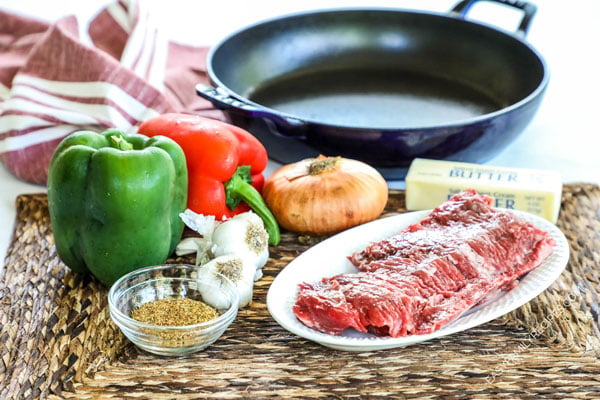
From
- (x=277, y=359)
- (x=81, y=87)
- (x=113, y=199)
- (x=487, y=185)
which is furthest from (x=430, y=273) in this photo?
(x=81, y=87)

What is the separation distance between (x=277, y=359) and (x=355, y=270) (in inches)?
12.0

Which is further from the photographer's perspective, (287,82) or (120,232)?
(287,82)

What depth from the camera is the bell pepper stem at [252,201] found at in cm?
193

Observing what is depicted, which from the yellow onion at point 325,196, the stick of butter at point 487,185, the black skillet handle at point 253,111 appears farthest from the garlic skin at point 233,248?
the stick of butter at point 487,185

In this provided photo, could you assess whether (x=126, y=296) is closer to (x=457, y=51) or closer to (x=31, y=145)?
(x=31, y=145)

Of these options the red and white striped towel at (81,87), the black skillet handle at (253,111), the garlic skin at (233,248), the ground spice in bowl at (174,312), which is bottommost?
the red and white striped towel at (81,87)

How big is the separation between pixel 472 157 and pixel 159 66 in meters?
1.00

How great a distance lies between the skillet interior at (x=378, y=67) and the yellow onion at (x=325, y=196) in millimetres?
391

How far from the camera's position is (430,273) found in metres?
1.60

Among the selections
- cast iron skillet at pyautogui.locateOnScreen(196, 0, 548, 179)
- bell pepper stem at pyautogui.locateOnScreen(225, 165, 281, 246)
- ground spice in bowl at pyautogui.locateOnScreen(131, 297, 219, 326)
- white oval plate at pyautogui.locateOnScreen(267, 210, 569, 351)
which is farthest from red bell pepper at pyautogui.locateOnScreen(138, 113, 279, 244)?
ground spice in bowl at pyautogui.locateOnScreen(131, 297, 219, 326)

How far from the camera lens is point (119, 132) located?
1772mm

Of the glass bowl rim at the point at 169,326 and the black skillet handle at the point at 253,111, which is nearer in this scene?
the glass bowl rim at the point at 169,326

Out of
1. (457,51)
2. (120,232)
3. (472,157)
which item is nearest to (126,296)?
(120,232)

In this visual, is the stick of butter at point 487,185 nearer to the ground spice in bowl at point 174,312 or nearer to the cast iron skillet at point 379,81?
the cast iron skillet at point 379,81
